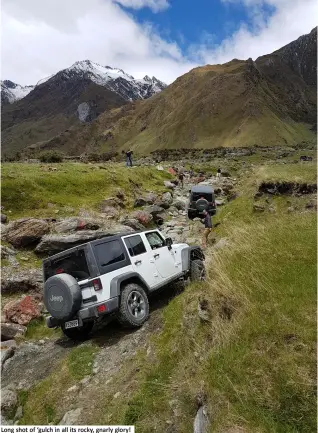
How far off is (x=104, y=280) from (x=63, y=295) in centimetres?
120

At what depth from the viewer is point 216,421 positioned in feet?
18.7

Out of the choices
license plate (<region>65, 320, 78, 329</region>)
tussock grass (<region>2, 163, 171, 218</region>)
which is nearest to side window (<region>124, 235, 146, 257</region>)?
license plate (<region>65, 320, 78, 329</region>)

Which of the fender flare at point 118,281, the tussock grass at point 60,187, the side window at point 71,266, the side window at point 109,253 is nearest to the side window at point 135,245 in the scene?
the side window at point 109,253

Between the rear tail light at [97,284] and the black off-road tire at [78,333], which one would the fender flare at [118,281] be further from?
the black off-road tire at [78,333]

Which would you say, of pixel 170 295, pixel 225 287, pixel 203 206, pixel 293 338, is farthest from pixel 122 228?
pixel 293 338

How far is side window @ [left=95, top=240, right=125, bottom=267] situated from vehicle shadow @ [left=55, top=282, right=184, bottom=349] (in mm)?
1941

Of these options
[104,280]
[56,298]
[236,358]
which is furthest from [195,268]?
[236,358]

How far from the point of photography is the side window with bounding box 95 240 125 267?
11578 mm

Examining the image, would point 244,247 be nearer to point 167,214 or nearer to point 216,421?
point 216,421

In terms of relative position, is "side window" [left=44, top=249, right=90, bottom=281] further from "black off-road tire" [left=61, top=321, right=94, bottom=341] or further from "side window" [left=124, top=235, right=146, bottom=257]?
"black off-road tire" [left=61, top=321, right=94, bottom=341]

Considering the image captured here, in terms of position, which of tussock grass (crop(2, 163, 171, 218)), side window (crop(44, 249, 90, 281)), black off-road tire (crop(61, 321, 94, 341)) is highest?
tussock grass (crop(2, 163, 171, 218))

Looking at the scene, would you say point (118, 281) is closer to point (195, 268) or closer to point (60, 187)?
point (195, 268)

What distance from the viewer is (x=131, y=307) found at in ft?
37.7

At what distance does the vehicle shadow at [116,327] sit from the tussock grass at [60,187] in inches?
482
